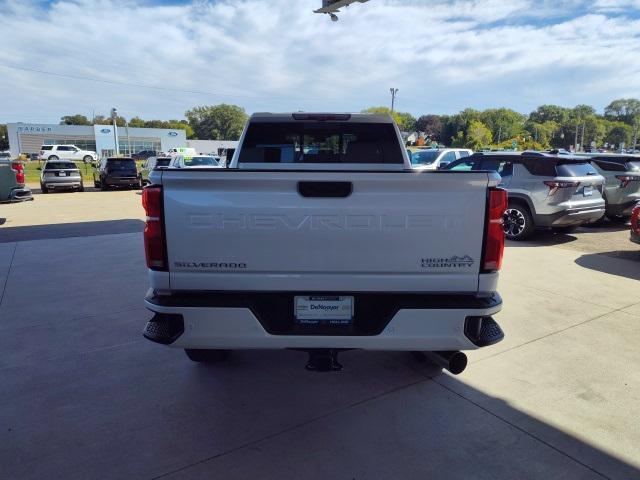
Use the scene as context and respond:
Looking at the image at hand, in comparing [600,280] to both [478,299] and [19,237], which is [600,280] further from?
[19,237]

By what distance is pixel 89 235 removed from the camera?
997 centimetres

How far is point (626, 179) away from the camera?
1098cm

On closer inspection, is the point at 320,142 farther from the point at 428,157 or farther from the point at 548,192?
the point at 428,157

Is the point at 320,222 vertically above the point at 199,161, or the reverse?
the point at 320,222

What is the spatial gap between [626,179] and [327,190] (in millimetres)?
11274

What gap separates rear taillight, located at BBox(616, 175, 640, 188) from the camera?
35.8ft

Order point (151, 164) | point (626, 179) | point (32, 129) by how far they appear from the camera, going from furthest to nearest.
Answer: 1. point (32, 129)
2. point (151, 164)
3. point (626, 179)

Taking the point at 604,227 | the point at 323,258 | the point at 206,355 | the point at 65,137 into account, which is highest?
the point at 65,137

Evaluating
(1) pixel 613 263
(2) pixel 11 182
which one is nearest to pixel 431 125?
(2) pixel 11 182

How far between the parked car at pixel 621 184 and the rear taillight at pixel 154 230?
11.9m

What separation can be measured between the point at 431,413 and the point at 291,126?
3015mm

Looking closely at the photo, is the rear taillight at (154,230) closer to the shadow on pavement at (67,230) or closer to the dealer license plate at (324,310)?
the dealer license plate at (324,310)

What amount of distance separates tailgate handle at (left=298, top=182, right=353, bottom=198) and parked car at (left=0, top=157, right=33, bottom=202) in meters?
15.1

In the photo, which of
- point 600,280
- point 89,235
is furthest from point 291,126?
point 89,235
